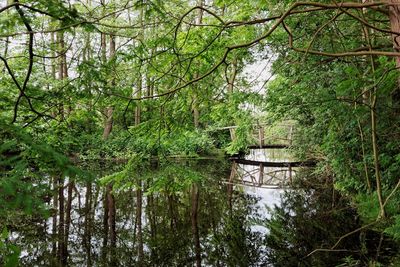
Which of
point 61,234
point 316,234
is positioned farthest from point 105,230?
point 316,234

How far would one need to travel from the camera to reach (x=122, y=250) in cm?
598

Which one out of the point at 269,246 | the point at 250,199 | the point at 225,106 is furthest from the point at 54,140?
the point at 250,199

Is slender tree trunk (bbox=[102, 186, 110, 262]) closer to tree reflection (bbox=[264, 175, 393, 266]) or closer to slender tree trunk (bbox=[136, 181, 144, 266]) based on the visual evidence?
slender tree trunk (bbox=[136, 181, 144, 266])

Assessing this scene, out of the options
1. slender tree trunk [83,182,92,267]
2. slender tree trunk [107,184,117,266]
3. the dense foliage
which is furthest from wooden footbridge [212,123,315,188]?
slender tree trunk [83,182,92,267]

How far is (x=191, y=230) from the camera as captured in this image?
717cm

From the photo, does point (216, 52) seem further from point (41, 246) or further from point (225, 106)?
point (41, 246)

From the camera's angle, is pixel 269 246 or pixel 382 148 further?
pixel 269 246

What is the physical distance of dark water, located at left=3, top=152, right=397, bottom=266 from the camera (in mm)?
5449


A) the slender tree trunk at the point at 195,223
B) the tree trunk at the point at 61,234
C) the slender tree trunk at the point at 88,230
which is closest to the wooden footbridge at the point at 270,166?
the slender tree trunk at the point at 195,223

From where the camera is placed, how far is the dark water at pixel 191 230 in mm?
5449

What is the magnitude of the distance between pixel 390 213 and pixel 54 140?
473 cm

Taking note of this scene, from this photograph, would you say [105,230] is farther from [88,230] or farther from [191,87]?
[191,87]

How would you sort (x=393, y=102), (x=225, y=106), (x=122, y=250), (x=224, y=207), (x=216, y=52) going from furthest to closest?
(x=224, y=207)
(x=122, y=250)
(x=393, y=102)
(x=225, y=106)
(x=216, y=52)

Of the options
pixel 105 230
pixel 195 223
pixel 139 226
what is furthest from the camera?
pixel 195 223
